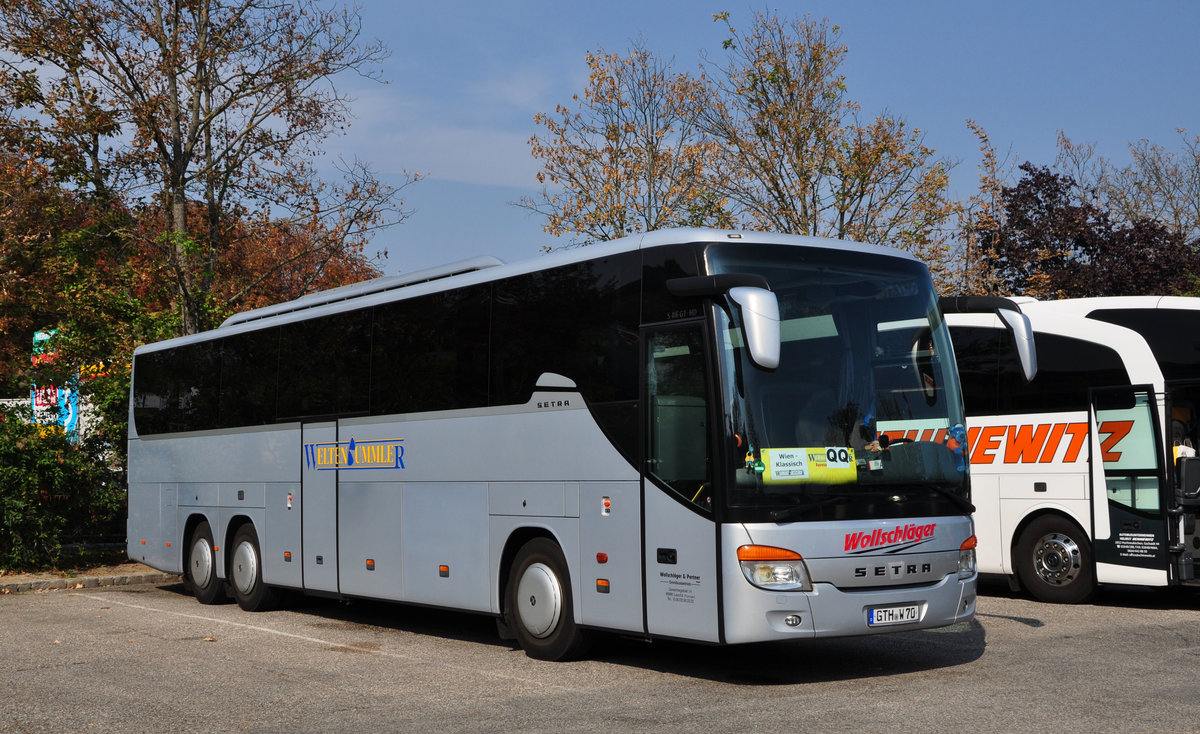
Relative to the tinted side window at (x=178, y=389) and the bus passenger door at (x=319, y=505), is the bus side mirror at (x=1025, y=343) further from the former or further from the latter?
the tinted side window at (x=178, y=389)

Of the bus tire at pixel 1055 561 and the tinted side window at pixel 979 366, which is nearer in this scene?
the bus tire at pixel 1055 561

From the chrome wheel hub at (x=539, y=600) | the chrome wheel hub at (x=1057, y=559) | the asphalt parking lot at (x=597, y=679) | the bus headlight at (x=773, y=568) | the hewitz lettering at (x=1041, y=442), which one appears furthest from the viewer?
the chrome wheel hub at (x=1057, y=559)

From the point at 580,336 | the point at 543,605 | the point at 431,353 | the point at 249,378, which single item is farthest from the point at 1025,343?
the point at 249,378

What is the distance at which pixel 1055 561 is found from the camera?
15.1 m

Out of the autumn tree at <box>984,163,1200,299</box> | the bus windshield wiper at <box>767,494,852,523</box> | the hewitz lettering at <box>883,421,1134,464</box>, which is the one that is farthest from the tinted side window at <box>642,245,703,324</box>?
the autumn tree at <box>984,163,1200,299</box>

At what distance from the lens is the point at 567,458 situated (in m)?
10.7

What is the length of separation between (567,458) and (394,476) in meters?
3.05

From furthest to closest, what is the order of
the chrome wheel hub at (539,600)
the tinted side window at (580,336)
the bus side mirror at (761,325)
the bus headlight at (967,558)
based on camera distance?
the chrome wheel hub at (539,600), the tinted side window at (580,336), the bus headlight at (967,558), the bus side mirror at (761,325)

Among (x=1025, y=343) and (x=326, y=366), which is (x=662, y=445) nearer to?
(x=1025, y=343)

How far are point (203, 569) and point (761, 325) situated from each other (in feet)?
36.0

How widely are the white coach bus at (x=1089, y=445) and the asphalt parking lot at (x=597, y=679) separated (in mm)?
788

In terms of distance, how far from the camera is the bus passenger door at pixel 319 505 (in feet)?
46.5

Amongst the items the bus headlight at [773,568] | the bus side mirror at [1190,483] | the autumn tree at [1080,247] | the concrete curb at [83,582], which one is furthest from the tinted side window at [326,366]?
the autumn tree at [1080,247]

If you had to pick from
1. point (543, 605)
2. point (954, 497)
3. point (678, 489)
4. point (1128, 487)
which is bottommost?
point (543, 605)
